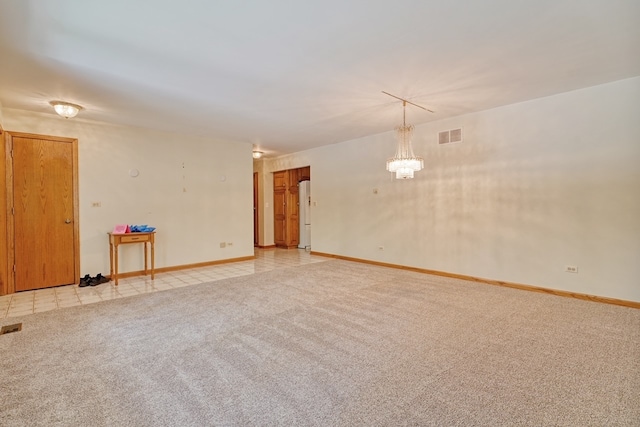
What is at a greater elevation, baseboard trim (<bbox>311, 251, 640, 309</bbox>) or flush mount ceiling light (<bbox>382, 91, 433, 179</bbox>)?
flush mount ceiling light (<bbox>382, 91, 433, 179</bbox>)

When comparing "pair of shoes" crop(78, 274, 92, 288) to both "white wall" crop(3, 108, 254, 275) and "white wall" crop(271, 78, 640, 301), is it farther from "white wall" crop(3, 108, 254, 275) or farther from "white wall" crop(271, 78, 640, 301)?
"white wall" crop(271, 78, 640, 301)

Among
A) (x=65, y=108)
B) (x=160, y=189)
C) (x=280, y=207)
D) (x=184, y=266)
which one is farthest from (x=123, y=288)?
(x=280, y=207)

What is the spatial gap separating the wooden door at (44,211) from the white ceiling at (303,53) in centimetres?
64

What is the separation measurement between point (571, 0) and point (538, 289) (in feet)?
11.8

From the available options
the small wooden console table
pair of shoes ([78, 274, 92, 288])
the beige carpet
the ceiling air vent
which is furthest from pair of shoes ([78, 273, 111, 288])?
the ceiling air vent

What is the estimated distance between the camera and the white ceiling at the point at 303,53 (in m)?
2.29

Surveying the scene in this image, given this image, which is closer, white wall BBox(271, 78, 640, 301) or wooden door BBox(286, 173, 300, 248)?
white wall BBox(271, 78, 640, 301)

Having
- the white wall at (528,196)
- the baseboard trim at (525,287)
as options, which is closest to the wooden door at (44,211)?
the white wall at (528,196)

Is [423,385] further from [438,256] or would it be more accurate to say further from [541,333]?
[438,256]

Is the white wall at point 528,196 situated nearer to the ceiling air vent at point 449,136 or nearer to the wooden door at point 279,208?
the ceiling air vent at point 449,136

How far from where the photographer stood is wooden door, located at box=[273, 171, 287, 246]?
29.5 feet

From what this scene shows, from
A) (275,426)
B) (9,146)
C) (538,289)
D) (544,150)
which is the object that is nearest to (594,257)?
(538,289)

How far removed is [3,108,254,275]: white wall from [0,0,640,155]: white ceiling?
2.47ft

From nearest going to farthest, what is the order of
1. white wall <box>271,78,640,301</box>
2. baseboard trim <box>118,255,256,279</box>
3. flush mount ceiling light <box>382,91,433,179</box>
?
white wall <box>271,78,640,301</box>
flush mount ceiling light <box>382,91,433,179</box>
baseboard trim <box>118,255,256,279</box>
